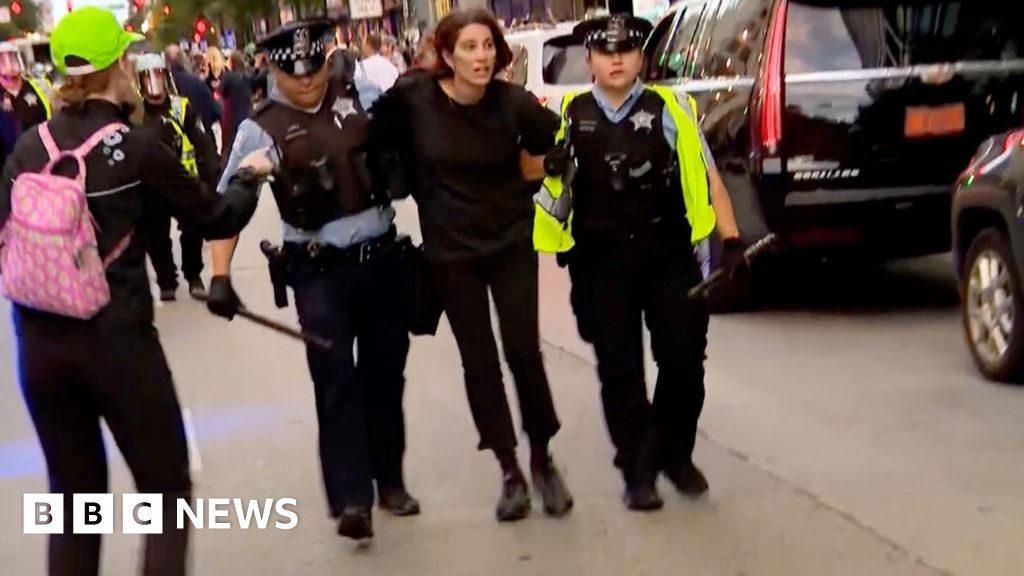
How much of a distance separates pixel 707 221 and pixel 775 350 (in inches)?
126

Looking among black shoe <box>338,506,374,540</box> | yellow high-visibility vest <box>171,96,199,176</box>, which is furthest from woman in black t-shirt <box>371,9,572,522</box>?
yellow high-visibility vest <box>171,96,199,176</box>

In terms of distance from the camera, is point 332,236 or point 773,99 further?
point 773,99

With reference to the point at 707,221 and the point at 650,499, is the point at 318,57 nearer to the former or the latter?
the point at 707,221

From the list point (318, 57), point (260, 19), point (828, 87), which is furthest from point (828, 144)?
point (260, 19)

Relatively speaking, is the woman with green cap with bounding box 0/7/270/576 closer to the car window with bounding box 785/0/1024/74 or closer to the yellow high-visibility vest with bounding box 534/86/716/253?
the yellow high-visibility vest with bounding box 534/86/716/253

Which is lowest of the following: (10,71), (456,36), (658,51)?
(10,71)

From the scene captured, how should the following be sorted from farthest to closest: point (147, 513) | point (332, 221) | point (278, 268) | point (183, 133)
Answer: point (183, 133) → point (278, 268) → point (332, 221) → point (147, 513)

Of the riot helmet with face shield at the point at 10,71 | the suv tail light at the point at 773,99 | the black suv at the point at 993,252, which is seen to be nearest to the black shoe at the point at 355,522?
the black suv at the point at 993,252

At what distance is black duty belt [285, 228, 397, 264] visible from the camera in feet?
18.0

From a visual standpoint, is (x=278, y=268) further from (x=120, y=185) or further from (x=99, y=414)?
(x=120, y=185)

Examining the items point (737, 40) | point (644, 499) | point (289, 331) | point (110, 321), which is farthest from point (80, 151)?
point (737, 40)

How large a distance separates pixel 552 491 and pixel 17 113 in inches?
436

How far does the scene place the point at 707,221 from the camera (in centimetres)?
566

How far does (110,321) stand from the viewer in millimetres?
4203
